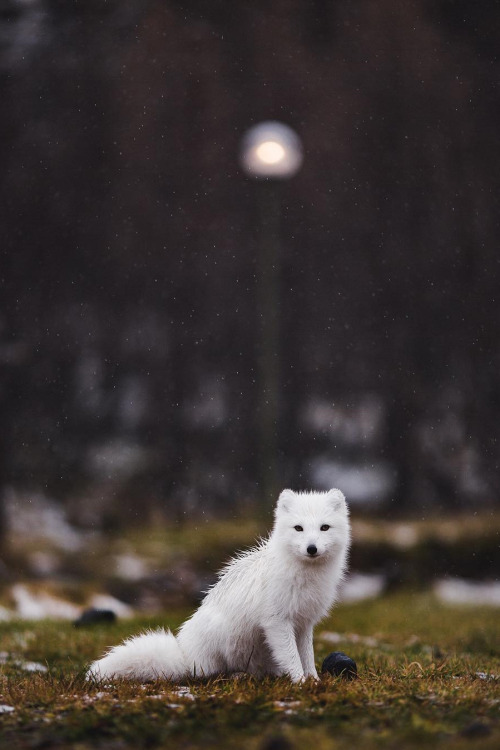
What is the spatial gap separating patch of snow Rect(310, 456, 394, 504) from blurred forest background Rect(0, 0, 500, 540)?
44 mm

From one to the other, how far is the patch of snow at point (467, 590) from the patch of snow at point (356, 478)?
2452mm

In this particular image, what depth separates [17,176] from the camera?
1382cm

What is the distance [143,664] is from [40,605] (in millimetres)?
6478

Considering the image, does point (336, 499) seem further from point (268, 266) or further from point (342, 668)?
point (268, 266)

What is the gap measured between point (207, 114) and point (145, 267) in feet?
11.5

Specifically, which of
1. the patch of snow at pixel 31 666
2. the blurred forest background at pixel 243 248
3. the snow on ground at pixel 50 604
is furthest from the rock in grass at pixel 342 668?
the blurred forest background at pixel 243 248

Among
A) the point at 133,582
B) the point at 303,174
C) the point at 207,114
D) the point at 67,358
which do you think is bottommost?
the point at 133,582

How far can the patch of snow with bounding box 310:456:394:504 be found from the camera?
14.6m

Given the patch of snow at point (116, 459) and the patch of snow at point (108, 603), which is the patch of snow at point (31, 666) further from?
the patch of snow at point (116, 459)

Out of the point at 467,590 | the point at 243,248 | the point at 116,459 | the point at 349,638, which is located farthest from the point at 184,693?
the point at 243,248

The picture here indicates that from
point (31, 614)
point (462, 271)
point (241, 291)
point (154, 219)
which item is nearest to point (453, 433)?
point (462, 271)

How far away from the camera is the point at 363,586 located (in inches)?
478

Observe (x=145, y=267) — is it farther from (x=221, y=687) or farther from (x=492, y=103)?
(x=221, y=687)

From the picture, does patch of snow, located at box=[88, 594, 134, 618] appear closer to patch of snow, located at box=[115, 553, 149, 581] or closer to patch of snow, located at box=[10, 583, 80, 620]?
patch of snow, located at box=[10, 583, 80, 620]
